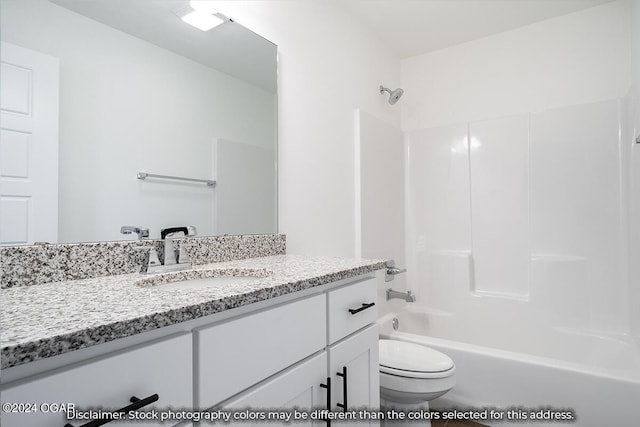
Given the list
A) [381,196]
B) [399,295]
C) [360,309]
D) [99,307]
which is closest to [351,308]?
[360,309]

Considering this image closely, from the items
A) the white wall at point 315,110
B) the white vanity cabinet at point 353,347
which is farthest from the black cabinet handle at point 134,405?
the white wall at point 315,110

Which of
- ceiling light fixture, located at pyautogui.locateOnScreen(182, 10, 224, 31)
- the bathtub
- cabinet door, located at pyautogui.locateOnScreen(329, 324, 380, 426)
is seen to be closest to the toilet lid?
the bathtub

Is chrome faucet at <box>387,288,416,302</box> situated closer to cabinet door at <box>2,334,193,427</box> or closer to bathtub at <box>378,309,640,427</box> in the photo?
bathtub at <box>378,309,640,427</box>

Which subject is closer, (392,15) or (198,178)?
(198,178)

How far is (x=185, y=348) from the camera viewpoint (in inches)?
24.0

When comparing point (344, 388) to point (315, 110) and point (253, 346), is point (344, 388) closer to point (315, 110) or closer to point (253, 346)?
point (253, 346)

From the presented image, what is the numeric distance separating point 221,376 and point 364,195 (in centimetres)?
165

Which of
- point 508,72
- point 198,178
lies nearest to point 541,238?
point 508,72

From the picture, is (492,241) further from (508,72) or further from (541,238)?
(508,72)

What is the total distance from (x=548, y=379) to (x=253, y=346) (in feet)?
5.09

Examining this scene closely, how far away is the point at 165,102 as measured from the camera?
1.17 m

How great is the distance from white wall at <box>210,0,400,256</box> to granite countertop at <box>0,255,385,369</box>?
810mm

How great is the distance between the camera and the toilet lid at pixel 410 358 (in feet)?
4.95

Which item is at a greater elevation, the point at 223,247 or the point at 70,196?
the point at 70,196
